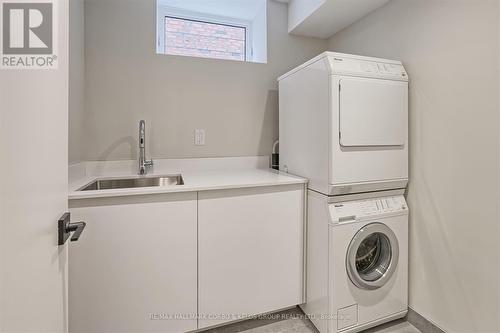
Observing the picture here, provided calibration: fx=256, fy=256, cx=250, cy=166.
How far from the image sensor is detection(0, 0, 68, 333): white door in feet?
1.72

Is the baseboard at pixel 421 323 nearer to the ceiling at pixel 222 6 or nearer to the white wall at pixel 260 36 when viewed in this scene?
the white wall at pixel 260 36

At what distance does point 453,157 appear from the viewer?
4.66 ft

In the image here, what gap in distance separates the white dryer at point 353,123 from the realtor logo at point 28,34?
123 cm

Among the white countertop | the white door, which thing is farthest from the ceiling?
the white door

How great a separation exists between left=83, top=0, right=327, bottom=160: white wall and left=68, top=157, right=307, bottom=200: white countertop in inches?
2.8

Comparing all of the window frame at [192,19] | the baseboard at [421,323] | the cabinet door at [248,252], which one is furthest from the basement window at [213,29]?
the baseboard at [421,323]

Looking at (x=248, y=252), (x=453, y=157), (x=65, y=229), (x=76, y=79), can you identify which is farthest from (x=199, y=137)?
(x=453, y=157)

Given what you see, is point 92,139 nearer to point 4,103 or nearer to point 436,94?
point 4,103

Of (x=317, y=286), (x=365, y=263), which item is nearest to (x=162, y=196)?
(x=317, y=286)

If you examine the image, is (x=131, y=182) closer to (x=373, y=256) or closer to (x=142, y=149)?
(x=142, y=149)

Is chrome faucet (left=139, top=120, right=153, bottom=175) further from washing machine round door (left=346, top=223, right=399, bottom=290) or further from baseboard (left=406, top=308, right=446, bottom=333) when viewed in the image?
baseboard (left=406, top=308, right=446, bottom=333)

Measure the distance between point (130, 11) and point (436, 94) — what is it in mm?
2204

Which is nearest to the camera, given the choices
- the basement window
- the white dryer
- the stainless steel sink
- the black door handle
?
the black door handle

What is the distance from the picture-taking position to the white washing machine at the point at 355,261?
58.8 inches
